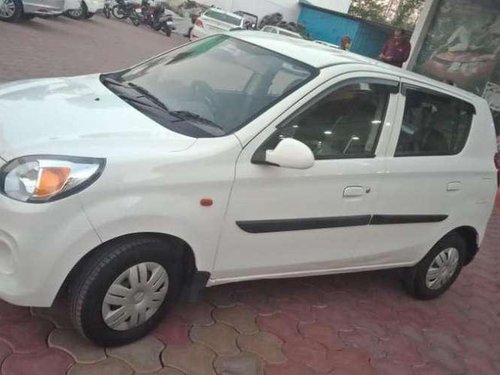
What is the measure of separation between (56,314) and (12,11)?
10612 millimetres

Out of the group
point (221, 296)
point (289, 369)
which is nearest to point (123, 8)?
point (221, 296)

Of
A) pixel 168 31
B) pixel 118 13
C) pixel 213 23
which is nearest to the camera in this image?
pixel 213 23

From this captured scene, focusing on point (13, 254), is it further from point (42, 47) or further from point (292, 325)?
point (42, 47)

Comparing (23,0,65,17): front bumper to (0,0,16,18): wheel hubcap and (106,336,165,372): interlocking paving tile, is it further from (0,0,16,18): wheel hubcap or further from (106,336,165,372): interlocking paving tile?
(106,336,165,372): interlocking paving tile

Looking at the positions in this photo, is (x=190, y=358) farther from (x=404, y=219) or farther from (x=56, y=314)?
(x=404, y=219)

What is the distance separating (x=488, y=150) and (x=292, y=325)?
80.0 inches

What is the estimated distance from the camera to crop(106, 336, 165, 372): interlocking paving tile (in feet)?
8.97

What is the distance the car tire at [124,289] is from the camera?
2.52 m

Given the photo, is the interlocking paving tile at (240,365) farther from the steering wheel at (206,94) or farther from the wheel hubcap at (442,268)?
the wheel hubcap at (442,268)

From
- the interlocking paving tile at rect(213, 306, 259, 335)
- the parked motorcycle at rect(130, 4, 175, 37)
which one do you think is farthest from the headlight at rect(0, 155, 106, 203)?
the parked motorcycle at rect(130, 4, 175, 37)

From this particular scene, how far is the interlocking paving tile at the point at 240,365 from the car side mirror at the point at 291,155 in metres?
1.09

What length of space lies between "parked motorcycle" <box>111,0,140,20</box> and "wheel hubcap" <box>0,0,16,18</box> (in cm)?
1113

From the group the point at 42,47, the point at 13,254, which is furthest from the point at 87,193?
the point at 42,47

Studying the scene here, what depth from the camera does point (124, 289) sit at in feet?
8.67
